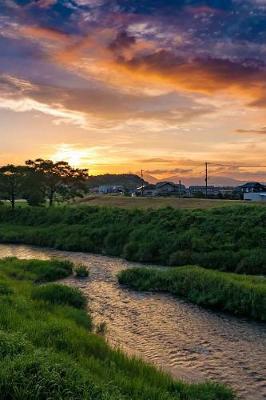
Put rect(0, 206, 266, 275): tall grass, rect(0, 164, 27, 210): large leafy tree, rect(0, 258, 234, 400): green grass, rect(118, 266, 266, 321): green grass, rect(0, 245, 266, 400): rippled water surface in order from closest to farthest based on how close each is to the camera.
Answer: rect(0, 258, 234, 400): green grass
rect(0, 245, 266, 400): rippled water surface
rect(118, 266, 266, 321): green grass
rect(0, 206, 266, 275): tall grass
rect(0, 164, 27, 210): large leafy tree

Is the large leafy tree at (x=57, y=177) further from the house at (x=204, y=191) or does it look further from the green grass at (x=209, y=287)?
the green grass at (x=209, y=287)

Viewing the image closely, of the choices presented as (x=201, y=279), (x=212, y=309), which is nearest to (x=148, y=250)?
(x=201, y=279)

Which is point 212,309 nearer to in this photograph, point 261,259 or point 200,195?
point 261,259

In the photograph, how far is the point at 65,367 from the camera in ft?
30.8

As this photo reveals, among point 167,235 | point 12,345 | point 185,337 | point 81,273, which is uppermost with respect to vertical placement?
point 167,235

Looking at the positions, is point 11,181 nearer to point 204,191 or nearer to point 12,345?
point 12,345

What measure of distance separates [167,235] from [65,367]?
101 feet

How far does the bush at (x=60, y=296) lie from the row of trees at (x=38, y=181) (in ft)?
192

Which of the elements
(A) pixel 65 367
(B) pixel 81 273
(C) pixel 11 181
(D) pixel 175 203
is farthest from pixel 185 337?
(C) pixel 11 181

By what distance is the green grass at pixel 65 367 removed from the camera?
8.45m

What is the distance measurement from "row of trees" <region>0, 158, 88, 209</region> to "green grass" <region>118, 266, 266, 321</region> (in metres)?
55.2

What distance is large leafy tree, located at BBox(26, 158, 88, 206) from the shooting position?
85125 millimetres

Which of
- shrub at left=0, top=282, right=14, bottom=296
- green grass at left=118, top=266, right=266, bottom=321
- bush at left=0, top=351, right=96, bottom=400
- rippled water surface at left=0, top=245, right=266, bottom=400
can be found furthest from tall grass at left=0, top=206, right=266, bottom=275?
bush at left=0, top=351, right=96, bottom=400

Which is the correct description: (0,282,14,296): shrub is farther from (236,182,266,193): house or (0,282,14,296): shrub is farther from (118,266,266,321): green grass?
(236,182,266,193): house
